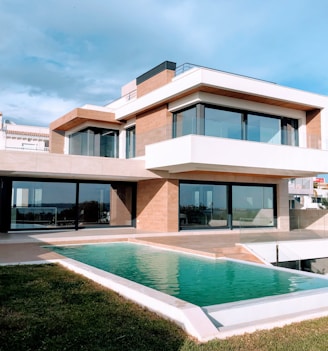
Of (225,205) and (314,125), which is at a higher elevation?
(314,125)

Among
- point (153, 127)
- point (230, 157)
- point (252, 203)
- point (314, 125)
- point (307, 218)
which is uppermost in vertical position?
point (314, 125)

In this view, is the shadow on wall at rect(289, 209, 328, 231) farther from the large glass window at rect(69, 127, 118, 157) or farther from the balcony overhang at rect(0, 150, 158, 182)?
the large glass window at rect(69, 127, 118, 157)

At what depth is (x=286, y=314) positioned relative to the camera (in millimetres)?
5414

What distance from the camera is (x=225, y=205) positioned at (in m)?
19.9

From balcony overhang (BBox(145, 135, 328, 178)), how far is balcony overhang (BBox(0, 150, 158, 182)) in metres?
0.92

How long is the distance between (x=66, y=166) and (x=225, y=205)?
8.84 metres

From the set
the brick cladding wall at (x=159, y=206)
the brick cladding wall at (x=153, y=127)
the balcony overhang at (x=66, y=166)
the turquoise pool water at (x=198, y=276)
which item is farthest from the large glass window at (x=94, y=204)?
the turquoise pool water at (x=198, y=276)

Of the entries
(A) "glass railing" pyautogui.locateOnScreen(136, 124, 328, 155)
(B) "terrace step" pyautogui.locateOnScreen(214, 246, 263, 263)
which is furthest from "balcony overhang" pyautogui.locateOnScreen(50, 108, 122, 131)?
(B) "terrace step" pyautogui.locateOnScreen(214, 246, 263, 263)

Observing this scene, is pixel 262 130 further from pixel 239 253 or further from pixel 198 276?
pixel 198 276

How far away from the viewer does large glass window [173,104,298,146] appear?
635 inches

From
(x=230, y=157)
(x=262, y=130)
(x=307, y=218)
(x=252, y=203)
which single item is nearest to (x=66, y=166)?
(x=230, y=157)

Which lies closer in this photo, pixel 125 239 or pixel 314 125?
pixel 125 239

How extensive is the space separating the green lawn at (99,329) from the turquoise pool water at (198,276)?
1.48 meters

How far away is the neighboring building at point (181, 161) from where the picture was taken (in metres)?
16.0
